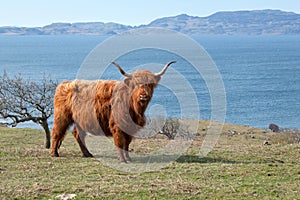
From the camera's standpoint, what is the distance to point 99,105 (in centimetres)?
1326

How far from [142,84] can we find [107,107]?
1.47 metres

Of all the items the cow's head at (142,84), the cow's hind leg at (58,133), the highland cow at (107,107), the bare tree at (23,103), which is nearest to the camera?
the cow's head at (142,84)

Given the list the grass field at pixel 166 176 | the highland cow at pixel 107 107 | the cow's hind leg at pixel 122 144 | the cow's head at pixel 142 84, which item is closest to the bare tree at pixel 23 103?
the grass field at pixel 166 176

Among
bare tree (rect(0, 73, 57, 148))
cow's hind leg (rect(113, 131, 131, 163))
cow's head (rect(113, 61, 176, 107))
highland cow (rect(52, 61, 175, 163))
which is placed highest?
cow's head (rect(113, 61, 176, 107))

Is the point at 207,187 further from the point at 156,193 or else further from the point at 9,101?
the point at 9,101

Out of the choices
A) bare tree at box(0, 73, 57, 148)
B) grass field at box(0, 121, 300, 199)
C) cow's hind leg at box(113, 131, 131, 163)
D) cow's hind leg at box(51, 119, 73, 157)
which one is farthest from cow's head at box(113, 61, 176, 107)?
bare tree at box(0, 73, 57, 148)

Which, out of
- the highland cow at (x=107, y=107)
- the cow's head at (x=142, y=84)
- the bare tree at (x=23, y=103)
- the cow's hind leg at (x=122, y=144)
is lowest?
the bare tree at (x=23, y=103)

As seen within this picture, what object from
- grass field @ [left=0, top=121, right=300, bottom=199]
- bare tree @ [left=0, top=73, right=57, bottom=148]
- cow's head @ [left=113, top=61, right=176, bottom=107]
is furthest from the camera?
bare tree @ [left=0, top=73, right=57, bottom=148]

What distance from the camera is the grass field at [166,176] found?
29.3 feet

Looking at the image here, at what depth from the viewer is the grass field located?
8.95 m

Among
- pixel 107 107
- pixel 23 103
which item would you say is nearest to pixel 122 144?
pixel 107 107

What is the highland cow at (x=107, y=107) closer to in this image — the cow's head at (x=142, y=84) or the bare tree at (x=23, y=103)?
the cow's head at (x=142, y=84)

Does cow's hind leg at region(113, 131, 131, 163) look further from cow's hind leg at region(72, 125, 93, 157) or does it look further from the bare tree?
the bare tree

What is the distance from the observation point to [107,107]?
43.1 ft
